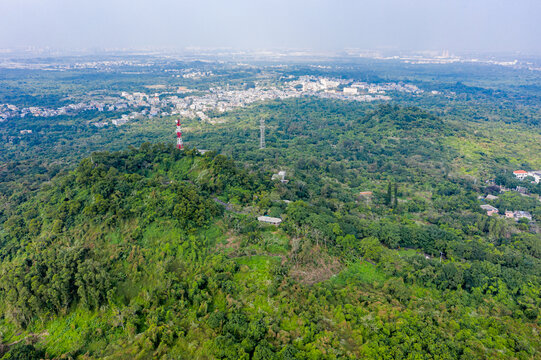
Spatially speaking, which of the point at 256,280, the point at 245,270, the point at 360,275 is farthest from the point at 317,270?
the point at 245,270

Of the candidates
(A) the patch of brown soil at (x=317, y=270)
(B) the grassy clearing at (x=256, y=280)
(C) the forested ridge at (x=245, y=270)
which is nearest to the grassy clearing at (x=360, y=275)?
(C) the forested ridge at (x=245, y=270)

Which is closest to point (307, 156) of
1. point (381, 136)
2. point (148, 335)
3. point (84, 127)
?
point (381, 136)

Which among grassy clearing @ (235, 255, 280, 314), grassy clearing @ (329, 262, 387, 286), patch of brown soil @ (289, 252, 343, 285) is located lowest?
grassy clearing @ (329, 262, 387, 286)

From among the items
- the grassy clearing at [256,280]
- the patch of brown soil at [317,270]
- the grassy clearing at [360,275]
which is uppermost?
the grassy clearing at [256,280]

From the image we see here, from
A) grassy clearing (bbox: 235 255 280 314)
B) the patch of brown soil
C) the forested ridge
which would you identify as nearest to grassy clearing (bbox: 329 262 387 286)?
the forested ridge

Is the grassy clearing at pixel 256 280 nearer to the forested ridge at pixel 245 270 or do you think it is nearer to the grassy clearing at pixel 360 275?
the forested ridge at pixel 245 270

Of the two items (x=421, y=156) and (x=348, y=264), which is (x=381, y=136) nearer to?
(x=421, y=156)

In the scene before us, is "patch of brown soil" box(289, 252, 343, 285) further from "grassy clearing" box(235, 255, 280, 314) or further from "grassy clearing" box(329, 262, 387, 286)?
"grassy clearing" box(235, 255, 280, 314)

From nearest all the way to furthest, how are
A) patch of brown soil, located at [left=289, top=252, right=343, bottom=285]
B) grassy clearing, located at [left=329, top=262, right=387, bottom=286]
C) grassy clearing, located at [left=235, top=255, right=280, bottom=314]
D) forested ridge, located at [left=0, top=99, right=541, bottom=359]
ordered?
forested ridge, located at [left=0, top=99, right=541, bottom=359]
grassy clearing, located at [left=235, top=255, right=280, bottom=314]
patch of brown soil, located at [left=289, top=252, right=343, bottom=285]
grassy clearing, located at [left=329, top=262, right=387, bottom=286]
